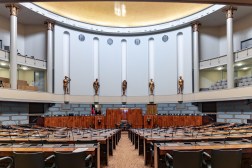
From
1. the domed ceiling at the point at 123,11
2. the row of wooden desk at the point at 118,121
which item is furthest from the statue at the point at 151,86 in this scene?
the domed ceiling at the point at 123,11

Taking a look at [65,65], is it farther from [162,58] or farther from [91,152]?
[91,152]

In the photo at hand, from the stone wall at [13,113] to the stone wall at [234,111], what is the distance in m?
14.5

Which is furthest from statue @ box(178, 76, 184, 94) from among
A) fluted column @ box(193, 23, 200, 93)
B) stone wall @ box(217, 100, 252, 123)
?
stone wall @ box(217, 100, 252, 123)

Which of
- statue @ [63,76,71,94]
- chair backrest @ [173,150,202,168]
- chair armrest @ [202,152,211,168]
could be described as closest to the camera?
chair backrest @ [173,150,202,168]

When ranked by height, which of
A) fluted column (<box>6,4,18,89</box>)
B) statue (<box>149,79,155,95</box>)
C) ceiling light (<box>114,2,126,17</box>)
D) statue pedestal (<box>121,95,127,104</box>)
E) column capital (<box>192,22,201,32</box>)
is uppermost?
ceiling light (<box>114,2,126,17</box>)

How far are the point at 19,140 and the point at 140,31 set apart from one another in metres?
19.7

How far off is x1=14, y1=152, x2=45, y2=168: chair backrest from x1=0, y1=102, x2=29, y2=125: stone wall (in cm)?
1445

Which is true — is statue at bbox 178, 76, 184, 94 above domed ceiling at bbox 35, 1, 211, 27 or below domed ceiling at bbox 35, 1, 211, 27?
below

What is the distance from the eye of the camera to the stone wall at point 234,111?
1814 cm

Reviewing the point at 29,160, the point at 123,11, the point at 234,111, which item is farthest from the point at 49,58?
the point at 29,160

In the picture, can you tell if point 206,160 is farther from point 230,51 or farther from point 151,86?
point 151,86

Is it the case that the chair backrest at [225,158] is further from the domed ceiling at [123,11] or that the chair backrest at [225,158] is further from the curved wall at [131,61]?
the curved wall at [131,61]

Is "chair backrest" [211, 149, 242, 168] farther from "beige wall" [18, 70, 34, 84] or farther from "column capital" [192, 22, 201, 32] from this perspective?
"beige wall" [18, 70, 34, 84]

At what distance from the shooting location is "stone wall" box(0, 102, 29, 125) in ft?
58.7
